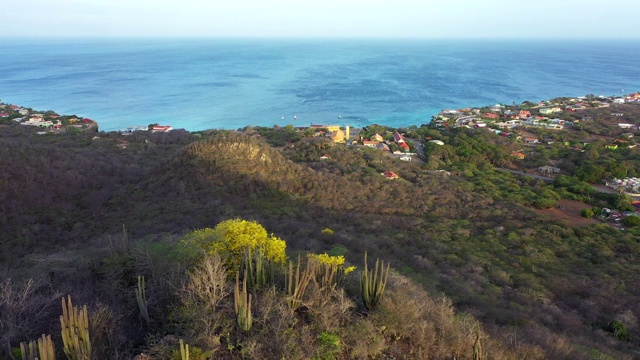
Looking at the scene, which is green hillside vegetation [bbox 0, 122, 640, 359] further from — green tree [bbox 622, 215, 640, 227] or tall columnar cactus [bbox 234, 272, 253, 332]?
green tree [bbox 622, 215, 640, 227]

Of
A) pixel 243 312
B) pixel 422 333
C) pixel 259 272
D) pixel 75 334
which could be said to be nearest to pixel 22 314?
pixel 75 334

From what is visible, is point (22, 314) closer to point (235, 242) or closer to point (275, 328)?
point (235, 242)

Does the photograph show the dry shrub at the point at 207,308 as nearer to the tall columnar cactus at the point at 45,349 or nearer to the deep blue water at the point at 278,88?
the tall columnar cactus at the point at 45,349

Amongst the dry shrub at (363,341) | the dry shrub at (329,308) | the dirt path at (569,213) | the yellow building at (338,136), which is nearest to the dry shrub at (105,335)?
the dry shrub at (329,308)

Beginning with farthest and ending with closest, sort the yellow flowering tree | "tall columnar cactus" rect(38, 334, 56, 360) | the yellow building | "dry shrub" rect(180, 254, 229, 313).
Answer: the yellow building, the yellow flowering tree, "dry shrub" rect(180, 254, 229, 313), "tall columnar cactus" rect(38, 334, 56, 360)

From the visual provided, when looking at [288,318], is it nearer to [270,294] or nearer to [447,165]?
[270,294]

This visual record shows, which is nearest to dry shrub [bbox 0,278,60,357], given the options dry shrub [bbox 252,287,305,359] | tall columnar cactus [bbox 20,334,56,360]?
tall columnar cactus [bbox 20,334,56,360]
